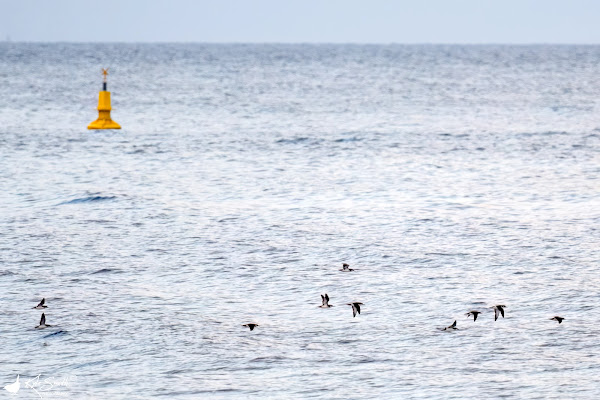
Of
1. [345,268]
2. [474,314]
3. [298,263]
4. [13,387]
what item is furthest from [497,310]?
[13,387]

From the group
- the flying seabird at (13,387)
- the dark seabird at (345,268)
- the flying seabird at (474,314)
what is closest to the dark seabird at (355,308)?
the flying seabird at (474,314)

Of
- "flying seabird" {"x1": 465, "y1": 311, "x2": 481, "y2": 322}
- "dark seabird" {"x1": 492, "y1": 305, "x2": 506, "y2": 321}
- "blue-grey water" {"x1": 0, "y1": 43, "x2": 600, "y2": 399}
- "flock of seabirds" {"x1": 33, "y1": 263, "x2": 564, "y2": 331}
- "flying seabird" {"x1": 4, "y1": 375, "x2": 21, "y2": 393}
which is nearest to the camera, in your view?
"flying seabird" {"x1": 4, "y1": 375, "x2": 21, "y2": 393}

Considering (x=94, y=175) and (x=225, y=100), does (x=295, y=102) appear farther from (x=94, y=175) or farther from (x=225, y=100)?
(x=94, y=175)

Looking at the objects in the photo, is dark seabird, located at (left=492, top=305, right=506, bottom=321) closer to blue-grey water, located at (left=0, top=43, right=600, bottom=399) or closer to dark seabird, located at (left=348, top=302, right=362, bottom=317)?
blue-grey water, located at (left=0, top=43, right=600, bottom=399)

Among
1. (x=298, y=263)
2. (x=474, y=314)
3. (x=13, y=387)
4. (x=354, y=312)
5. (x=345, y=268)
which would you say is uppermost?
(x=298, y=263)

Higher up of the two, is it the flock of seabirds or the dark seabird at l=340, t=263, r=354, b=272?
the dark seabird at l=340, t=263, r=354, b=272

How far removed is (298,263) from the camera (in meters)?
16.5

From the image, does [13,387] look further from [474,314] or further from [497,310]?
[497,310]

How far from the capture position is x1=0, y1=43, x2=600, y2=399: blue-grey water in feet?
37.5

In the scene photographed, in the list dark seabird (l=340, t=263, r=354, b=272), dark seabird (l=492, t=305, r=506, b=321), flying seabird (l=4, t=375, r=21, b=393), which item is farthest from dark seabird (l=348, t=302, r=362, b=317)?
flying seabird (l=4, t=375, r=21, b=393)

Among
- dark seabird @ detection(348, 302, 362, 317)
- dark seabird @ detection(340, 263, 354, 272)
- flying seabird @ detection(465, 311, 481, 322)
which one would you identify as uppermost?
dark seabird @ detection(340, 263, 354, 272)

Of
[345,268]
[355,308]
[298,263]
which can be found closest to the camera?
[355,308]

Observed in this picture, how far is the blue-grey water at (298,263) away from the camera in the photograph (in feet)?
37.5

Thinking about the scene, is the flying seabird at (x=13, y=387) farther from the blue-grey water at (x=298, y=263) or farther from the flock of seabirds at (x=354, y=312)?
the flock of seabirds at (x=354, y=312)
